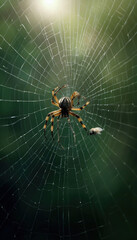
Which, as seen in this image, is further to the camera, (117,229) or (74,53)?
(117,229)

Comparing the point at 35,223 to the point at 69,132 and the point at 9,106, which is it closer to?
the point at 69,132

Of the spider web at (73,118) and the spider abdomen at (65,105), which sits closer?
the spider abdomen at (65,105)

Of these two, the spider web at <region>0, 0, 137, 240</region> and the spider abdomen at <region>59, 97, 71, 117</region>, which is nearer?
the spider abdomen at <region>59, 97, 71, 117</region>

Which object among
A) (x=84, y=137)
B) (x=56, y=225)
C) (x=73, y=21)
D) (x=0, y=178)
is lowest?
(x=56, y=225)

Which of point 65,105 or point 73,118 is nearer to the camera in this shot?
point 65,105

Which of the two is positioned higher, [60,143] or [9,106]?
[9,106]

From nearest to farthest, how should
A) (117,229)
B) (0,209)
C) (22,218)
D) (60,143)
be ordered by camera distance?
(0,209) → (60,143) → (117,229) → (22,218)

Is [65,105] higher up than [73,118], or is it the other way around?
[65,105]

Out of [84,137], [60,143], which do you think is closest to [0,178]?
[60,143]
